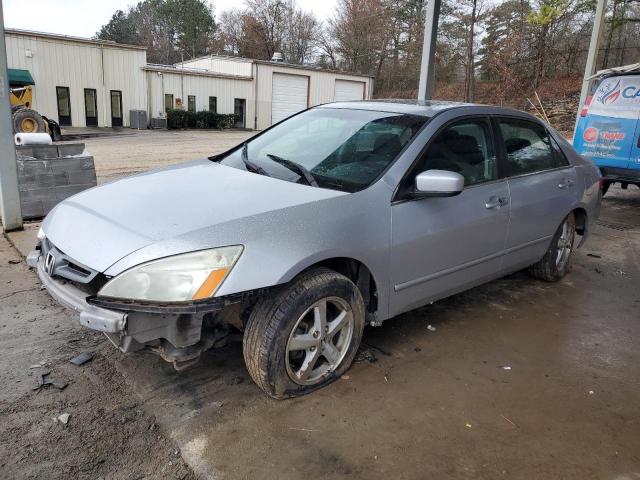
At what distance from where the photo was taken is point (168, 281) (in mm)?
2332

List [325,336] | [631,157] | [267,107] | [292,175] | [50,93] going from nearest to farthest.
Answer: [325,336] < [292,175] < [631,157] < [50,93] < [267,107]

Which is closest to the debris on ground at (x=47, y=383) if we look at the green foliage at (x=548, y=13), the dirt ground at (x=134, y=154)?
the dirt ground at (x=134, y=154)

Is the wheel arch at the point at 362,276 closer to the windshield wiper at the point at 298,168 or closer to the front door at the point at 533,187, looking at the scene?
the windshield wiper at the point at 298,168

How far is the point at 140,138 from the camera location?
21.8 metres

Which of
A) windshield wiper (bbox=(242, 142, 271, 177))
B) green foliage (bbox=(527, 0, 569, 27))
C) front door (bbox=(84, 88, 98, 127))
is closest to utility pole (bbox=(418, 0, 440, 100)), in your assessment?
windshield wiper (bbox=(242, 142, 271, 177))

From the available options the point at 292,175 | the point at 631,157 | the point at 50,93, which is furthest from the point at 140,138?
the point at 292,175

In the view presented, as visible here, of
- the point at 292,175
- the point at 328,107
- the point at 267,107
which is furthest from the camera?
the point at 267,107

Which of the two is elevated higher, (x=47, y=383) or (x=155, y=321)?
(x=155, y=321)

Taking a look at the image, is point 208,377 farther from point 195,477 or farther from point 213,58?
point 213,58

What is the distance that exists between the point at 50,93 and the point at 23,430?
26079mm

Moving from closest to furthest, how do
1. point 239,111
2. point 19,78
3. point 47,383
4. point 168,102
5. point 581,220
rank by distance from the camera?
point 47,383, point 581,220, point 19,78, point 168,102, point 239,111

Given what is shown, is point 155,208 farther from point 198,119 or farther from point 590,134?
point 198,119

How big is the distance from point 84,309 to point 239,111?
1211 inches

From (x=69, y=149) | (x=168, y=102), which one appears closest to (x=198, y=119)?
(x=168, y=102)
